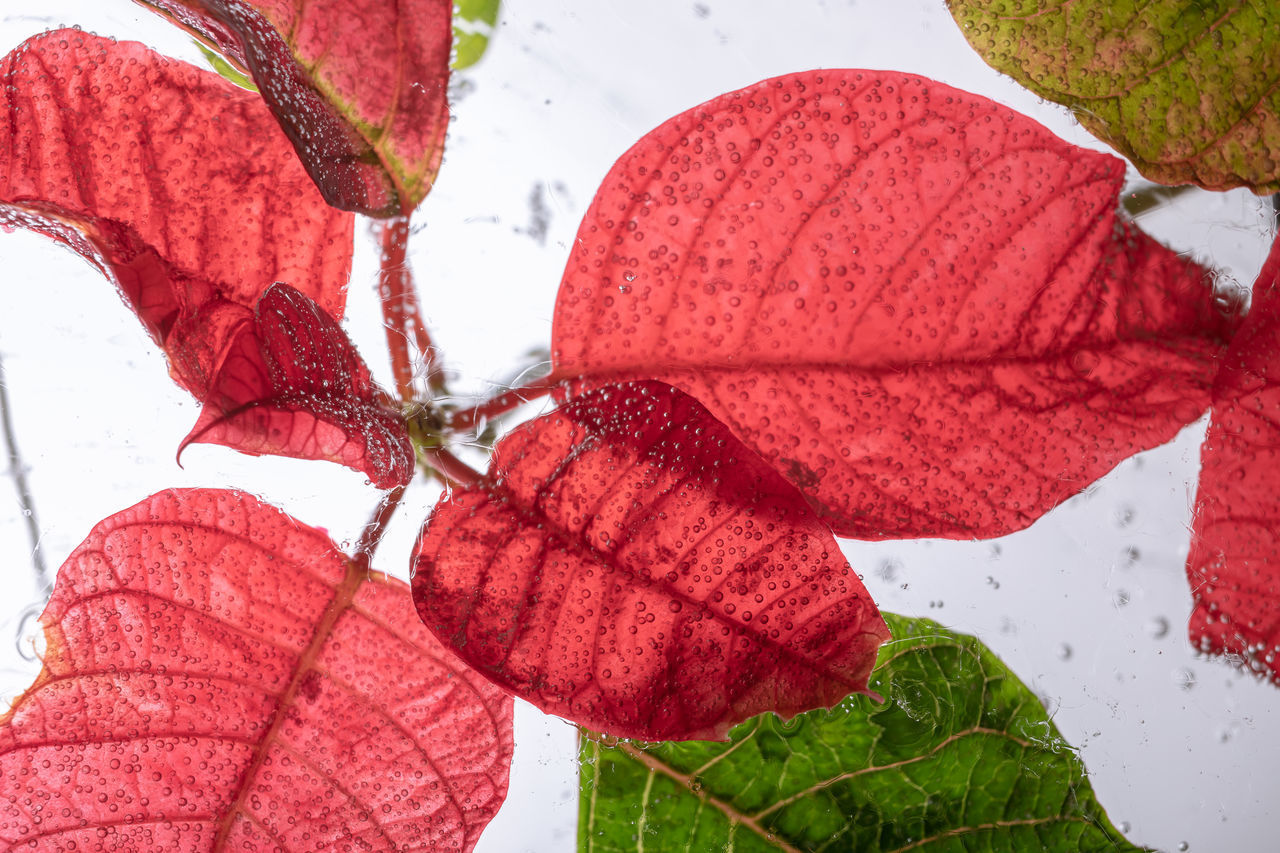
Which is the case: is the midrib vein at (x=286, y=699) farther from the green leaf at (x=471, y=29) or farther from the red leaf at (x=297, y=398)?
the green leaf at (x=471, y=29)

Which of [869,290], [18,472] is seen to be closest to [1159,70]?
[869,290]

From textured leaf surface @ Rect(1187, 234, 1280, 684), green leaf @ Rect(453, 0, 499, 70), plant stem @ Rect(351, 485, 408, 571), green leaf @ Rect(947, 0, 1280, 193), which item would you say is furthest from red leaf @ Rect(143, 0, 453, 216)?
textured leaf surface @ Rect(1187, 234, 1280, 684)

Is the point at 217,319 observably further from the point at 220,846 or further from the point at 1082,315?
the point at 1082,315

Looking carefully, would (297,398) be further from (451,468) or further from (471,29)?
(471,29)

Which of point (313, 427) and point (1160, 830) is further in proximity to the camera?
point (1160, 830)

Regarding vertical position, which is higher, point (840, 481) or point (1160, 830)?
point (840, 481)

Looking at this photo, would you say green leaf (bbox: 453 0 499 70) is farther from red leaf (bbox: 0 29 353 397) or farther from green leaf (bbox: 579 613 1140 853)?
green leaf (bbox: 579 613 1140 853)

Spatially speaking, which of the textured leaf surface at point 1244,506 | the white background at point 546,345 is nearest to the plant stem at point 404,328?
the white background at point 546,345

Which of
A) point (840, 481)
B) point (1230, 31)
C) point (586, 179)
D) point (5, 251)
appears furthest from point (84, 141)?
point (1230, 31)
